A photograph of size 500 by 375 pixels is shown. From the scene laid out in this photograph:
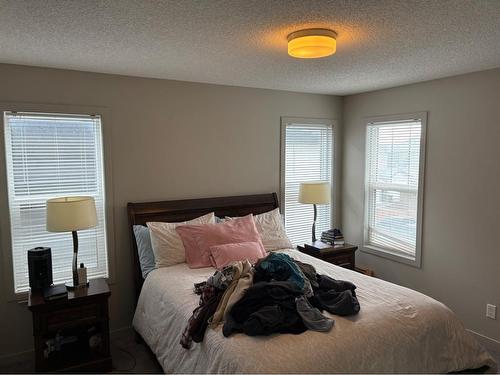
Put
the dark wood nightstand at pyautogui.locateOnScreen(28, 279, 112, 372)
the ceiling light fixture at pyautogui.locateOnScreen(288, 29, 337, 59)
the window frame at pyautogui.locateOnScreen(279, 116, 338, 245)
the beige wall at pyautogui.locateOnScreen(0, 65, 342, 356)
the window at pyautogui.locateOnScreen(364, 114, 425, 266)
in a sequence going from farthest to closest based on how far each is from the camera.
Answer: the window frame at pyautogui.locateOnScreen(279, 116, 338, 245) → the window at pyautogui.locateOnScreen(364, 114, 425, 266) → the beige wall at pyautogui.locateOnScreen(0, 65, 342, 356) → the dark wood nightstand at pyautogui.locateOnScreen(28, 279, 112, 372) → the ceiling light fixture at pyautogui.locateOnScreen(288, 29, 337, 59)

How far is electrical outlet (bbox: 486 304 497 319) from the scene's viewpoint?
3180 mm

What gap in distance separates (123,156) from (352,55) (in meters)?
2.16

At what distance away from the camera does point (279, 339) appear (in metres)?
1.94

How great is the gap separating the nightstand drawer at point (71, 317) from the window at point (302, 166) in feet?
7.82

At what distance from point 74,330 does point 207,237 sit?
1.33 metres

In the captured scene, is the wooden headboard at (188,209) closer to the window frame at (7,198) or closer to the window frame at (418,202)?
the window frame at (7,198)

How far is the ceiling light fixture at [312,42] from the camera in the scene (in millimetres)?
2100

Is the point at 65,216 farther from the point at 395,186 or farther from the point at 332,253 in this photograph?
the point at 395,186

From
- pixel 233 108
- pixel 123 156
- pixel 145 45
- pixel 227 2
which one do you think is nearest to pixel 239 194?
pixel 233 108

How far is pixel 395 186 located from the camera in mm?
4066

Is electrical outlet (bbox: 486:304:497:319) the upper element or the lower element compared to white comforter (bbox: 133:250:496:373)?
lower

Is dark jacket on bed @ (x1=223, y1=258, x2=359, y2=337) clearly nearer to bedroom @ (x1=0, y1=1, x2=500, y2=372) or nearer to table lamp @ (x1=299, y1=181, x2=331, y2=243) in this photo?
bedroom @ (x1=0, y1=1, x2=500, y2=372)

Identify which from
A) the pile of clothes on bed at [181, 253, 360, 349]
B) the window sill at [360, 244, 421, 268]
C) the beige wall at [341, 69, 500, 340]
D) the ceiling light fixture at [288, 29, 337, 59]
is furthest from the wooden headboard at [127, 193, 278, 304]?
the ceiling light fixture at [288, 29, 337, 59]

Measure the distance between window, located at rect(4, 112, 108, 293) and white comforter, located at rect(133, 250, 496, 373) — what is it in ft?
2.98
